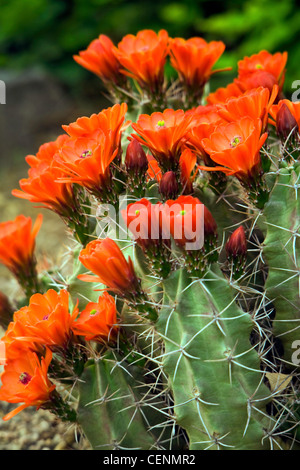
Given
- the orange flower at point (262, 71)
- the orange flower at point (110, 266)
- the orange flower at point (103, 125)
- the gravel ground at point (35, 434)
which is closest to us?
the orange flower at point (110, 266)

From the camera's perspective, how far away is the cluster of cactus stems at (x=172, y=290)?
1202mm

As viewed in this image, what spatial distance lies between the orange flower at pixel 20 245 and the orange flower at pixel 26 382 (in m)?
0.37

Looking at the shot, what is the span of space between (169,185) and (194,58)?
0.52 m

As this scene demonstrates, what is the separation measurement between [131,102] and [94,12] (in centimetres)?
306

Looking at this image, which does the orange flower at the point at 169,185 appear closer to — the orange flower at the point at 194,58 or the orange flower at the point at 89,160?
the orange flower at the point at 89,160

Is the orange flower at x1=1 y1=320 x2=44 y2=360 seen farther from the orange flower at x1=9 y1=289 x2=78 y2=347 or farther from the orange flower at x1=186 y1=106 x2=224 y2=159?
the orange flower at x1=186 y1=106 x2=224 y2=159

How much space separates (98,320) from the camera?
125 centimetres

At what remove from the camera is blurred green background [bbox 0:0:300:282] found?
417 centimetres

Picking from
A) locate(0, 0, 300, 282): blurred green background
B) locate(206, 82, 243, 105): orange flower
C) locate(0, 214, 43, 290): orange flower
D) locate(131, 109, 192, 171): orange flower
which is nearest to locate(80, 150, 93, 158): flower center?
locate(131, 109, 192, 171): orange flower

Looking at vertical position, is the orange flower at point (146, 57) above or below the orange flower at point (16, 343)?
above

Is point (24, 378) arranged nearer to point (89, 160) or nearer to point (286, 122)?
point (89, 160)

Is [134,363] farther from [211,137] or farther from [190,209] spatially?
[211,137]

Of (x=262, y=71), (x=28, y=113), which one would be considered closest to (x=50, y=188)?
(x=262, y=71)

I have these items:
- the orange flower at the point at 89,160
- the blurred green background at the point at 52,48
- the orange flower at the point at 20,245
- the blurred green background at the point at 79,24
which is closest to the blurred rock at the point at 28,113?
the blurred green background at the point at 52,48
